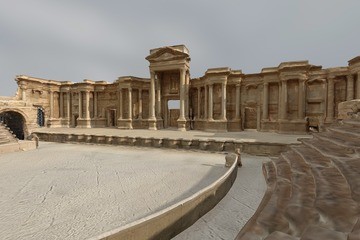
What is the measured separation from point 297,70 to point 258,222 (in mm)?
19290

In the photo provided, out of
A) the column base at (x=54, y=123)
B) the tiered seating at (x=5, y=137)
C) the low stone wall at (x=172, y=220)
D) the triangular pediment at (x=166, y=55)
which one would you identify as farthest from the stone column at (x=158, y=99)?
the column base at (x=54, y=123)

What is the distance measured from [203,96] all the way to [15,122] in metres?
27.7

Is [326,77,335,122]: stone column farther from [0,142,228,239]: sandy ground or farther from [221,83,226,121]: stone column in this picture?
[0,142,228,239]: sandy ground

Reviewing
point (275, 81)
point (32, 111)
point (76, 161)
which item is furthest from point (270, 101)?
point (32, 111)

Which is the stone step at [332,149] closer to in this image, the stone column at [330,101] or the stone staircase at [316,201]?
the stone staircase at [316,201]

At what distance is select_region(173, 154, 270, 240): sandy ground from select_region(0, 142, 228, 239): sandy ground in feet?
3.76

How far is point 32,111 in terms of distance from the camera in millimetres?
22516

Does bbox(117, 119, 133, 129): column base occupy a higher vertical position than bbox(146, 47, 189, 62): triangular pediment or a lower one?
lower

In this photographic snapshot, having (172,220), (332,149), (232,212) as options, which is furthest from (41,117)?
(332,149)

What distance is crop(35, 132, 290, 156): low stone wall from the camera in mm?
10781

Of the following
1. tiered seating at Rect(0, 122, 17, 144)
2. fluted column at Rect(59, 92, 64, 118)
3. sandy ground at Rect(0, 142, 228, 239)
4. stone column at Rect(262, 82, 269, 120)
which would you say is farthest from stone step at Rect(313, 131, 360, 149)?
fluted column at Rect(59, 92, 64, 118)

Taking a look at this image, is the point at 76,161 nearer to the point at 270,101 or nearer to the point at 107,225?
the point at 107,225

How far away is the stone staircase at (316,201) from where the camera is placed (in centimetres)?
284

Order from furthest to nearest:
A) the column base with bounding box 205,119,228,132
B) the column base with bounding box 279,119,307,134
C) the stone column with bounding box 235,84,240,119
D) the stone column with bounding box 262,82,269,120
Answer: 1. the stone column with bounding box 235,84,240,119
2. the column base with bounding box 205,119,228,132
3. the stone column with bounding box 262,82,269,120
4. the column base with bounding box 279,119,307,134
